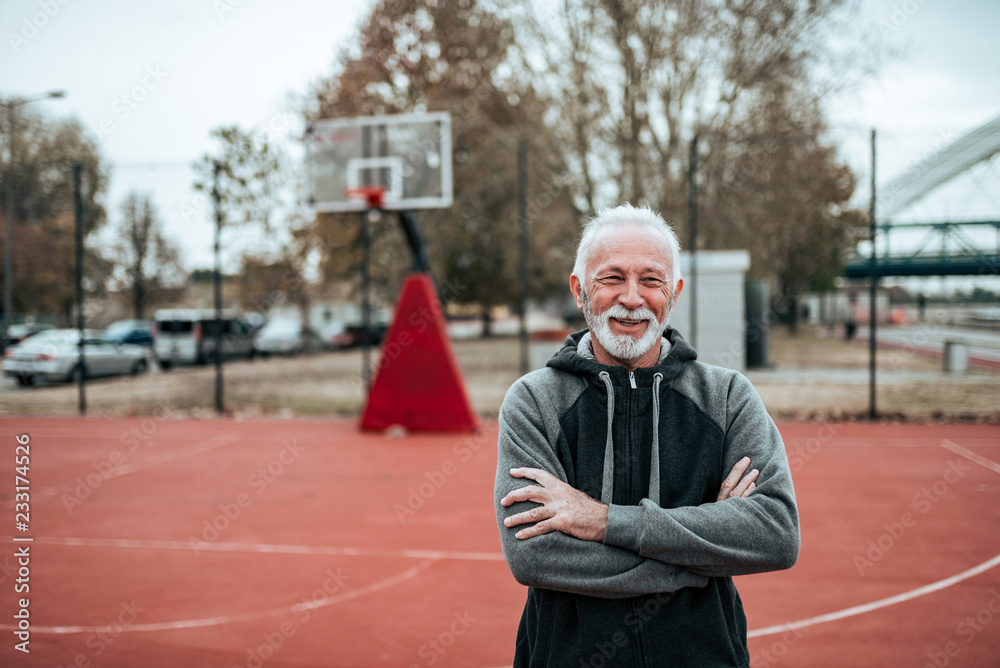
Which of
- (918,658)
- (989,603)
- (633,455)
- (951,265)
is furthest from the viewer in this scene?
(951,265)

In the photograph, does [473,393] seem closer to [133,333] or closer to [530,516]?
[530,516]

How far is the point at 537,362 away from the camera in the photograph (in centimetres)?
1363

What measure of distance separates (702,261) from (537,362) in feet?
12.1

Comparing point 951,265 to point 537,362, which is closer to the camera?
point 951,265

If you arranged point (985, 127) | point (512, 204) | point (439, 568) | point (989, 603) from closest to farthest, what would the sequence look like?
point (989, 603), point (439, 568), point (985, 127), point (512, 204)

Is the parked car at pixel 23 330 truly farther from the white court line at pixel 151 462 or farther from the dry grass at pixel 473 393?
the white court line at pixel 151 462

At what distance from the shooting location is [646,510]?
5.28 feet

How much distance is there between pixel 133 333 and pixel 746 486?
2825cm

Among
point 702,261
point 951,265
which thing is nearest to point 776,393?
point 702,261

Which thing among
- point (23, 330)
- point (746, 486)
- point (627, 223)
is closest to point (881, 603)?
point (746, 486)

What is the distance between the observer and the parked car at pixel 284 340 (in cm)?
2584

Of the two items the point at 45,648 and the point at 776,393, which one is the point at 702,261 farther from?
the point at 45,648

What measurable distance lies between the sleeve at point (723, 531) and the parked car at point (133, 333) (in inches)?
976

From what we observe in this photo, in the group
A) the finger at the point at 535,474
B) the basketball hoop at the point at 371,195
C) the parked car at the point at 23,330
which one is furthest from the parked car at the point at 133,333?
the finger at the point at 535,474
